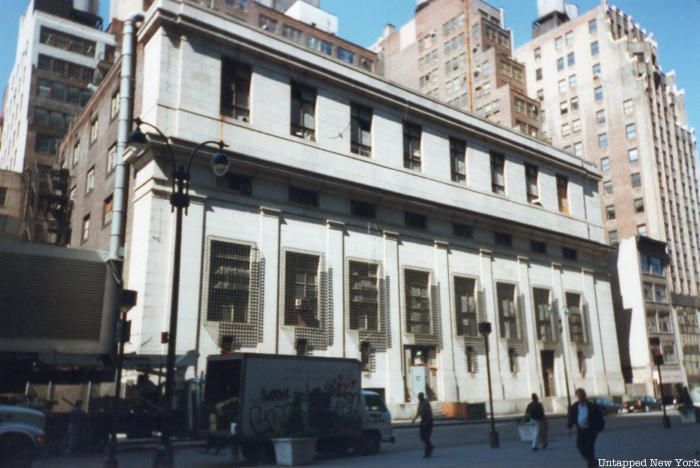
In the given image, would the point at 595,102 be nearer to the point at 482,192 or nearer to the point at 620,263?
the point at 620,263

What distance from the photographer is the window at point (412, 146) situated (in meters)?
40.4

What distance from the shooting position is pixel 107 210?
35.0m

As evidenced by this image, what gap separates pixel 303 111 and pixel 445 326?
1554 centimetres

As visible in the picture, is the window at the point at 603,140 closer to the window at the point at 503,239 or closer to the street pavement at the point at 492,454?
the window at the point at 503,239

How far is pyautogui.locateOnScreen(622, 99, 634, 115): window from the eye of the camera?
77.6 meters

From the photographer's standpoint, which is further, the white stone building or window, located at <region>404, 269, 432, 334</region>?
window, located at <region>404, 269, 432, 334</region>

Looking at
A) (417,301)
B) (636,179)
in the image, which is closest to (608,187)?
(636,179)

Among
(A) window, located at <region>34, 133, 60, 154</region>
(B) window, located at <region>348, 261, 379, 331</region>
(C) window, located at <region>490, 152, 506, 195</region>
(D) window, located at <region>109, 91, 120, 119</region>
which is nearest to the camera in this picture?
(B) window, located at <region>348, 261, 379, 331</region>

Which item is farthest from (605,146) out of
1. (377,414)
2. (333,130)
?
(377,414)

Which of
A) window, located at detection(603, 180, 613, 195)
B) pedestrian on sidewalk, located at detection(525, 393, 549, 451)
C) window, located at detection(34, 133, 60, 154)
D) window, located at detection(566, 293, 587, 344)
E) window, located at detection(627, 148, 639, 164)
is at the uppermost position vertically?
window, located at detection(627, 148, 639, 164)

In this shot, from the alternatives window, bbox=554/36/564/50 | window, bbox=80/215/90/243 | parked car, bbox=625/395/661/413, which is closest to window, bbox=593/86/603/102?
window, bbox=554/36/564/50

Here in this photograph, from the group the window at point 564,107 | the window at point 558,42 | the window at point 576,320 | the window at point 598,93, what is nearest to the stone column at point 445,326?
the window at point 576,320

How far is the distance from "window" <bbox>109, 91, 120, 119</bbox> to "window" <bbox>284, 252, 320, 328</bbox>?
13283mm

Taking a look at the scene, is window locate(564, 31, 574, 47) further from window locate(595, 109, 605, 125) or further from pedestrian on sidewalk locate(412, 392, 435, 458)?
pedestrian on sidewalk locate(412, 392, 435, 458)
